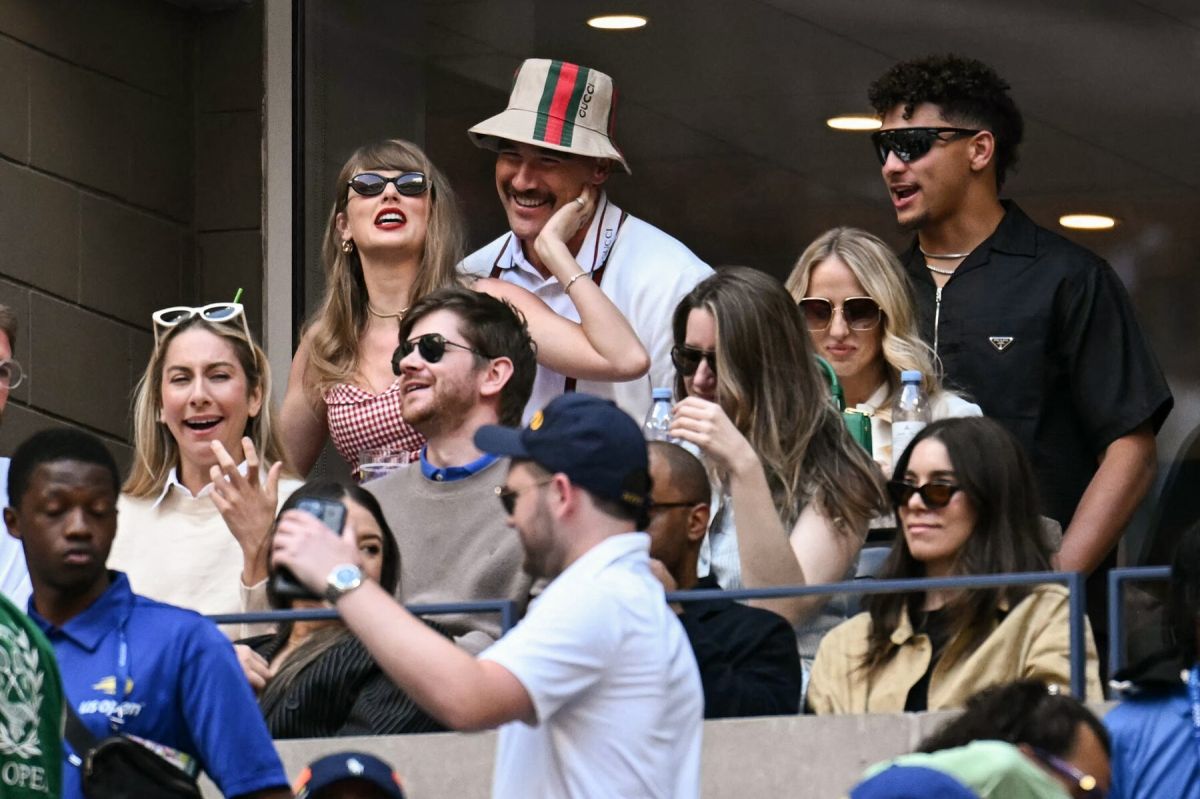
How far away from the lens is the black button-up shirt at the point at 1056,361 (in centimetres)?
734

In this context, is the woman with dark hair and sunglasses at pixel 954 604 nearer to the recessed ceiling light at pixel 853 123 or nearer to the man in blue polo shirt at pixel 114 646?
the man in blue polo shirt at pixel 114 646

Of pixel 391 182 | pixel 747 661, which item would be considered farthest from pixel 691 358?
pixel 391 182

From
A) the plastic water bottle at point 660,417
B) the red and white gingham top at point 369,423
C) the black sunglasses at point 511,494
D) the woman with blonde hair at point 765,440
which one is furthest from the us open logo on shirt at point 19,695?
the red and white gingham top at point 369,423

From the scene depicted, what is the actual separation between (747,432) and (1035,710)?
85.0 inches

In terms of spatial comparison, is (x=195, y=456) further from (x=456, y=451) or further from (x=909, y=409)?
(x=909, y=409)

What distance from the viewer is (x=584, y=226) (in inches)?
311

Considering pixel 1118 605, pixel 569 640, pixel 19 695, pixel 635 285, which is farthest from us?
pixel 635 285

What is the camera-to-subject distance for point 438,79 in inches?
408

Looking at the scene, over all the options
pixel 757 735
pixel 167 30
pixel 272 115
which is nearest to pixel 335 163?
pixel 272 115

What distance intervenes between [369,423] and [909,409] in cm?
161

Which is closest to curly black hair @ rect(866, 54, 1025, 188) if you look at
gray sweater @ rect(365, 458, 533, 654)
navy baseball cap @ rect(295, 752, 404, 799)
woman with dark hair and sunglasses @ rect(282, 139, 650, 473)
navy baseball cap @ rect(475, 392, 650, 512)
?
woman with dark hair and sunglasses @ rect(282, 139, 650, 473)

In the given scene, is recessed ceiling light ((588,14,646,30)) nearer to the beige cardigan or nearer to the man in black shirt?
the man in black shirt

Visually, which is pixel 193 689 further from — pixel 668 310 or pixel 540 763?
pixel 668 310

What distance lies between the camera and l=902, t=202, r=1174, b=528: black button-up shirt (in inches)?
289
